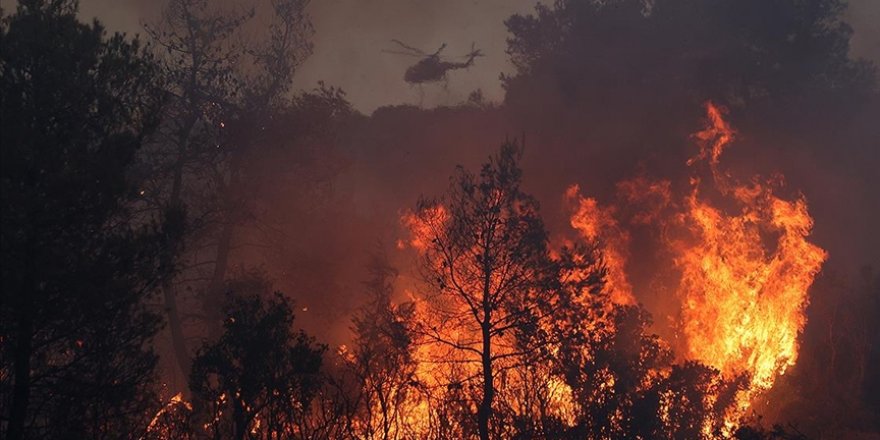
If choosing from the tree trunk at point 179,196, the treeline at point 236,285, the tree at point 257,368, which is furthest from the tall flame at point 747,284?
the tree trunk at point 179,196

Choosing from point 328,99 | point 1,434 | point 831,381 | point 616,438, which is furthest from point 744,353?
point 1,434

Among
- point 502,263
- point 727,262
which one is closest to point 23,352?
point 502,263

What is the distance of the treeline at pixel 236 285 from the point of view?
991cm

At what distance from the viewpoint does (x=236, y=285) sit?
23156 millimetres

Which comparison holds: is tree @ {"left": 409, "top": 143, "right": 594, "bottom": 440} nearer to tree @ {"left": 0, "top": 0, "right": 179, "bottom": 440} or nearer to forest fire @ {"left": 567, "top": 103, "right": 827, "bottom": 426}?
tree @ {"left": 0, "top": 0, "right": 179, "bottom": 440}

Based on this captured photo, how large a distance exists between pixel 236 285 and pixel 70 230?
43.9ft

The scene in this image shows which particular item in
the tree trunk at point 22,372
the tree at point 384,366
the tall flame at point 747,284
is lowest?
the tree trunk at point 22,372

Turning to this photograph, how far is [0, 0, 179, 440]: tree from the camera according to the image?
939cm

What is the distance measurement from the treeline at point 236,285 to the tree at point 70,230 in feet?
0.11

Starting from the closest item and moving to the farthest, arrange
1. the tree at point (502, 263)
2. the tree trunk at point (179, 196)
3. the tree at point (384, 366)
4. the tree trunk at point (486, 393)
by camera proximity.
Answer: the tree at point (384, 366)
the tree trunk at point (486, 393)
the tree at point (502, 263)
the tree trunk at point (179, 196)

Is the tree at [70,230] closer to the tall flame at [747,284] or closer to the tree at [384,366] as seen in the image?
the tree at [384,366]

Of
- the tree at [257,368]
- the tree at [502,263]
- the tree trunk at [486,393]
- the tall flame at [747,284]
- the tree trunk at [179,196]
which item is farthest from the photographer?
the tall flame at [747,284]

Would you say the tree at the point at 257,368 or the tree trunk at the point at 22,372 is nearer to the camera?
the tree trunk at the point at 22,372

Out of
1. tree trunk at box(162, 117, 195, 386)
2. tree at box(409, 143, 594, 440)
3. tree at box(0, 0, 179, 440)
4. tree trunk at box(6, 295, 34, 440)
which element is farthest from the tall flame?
tree trunk at box(6, 295, 34, 440)
